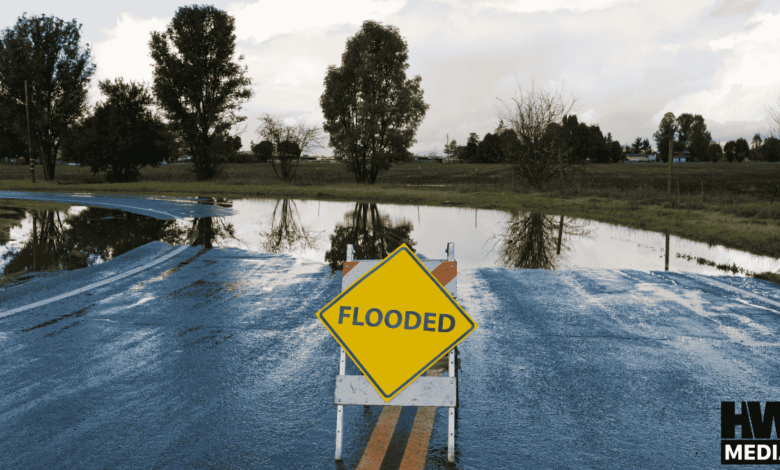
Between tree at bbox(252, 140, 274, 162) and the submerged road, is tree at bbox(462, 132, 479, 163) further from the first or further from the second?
the submerged road

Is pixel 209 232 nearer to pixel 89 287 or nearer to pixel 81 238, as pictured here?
pixel 81 238

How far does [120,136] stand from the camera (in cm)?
4750

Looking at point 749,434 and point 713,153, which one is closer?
point 749,434

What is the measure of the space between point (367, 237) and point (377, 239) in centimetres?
51

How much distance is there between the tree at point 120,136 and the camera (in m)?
47.5

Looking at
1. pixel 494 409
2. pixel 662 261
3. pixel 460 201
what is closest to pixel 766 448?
pixel 494 409

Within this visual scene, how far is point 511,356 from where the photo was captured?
18.5 feet

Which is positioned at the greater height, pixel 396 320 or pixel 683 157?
pixel 683 157

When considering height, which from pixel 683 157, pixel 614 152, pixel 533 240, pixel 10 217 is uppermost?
pixel 614 152

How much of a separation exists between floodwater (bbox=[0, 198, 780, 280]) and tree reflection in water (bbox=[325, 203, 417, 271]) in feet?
0.08

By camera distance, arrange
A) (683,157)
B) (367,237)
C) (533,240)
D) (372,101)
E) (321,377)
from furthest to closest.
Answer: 1. (683,157)
2. (372,101)
3. (533,240)
4. (367,237)
5. (321,377)

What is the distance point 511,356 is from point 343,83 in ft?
136

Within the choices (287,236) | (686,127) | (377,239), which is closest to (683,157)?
(686,127)

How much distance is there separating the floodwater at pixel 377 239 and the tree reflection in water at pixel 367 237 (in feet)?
0.08
